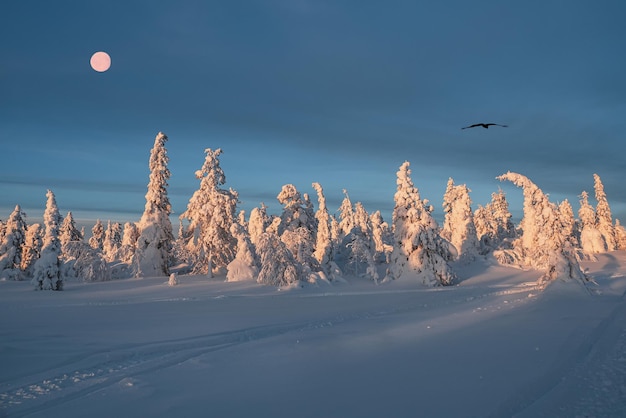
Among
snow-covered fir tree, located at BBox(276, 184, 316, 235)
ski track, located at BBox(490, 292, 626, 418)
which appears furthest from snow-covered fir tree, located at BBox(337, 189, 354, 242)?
ski track, located at BBox(490, 292, 626, 418)

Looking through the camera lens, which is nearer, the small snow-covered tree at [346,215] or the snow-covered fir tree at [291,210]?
the snow-covered fir tree at [291,210]

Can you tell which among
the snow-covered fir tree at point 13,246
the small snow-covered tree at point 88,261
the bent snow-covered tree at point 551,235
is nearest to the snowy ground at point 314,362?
the bent snow-covered tree at point 551,235

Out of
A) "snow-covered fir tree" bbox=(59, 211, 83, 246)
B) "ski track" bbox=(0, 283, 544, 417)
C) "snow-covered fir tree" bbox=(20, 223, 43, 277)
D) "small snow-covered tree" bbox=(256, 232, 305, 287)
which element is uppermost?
"snow-covered fir tree" bbox=(59, 211, 83, 246)

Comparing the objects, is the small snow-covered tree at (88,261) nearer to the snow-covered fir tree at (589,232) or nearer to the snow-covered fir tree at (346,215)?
the snow-covered fir tree at (346,215)

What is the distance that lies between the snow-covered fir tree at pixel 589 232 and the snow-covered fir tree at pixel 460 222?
27286mm

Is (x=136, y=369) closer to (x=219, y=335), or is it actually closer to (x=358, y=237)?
(x=219, y=335)

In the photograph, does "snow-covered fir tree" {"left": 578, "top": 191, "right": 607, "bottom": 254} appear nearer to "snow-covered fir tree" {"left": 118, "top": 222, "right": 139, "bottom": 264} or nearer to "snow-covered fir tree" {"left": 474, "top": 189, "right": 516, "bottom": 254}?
"snow-covered fir tree" {"left": 474, "top": 189, "right": 516, "bottom": 254}

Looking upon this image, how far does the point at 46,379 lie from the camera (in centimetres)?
857

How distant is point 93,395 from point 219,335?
583cm

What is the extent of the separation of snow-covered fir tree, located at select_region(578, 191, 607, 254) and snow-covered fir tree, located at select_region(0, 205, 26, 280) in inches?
3208

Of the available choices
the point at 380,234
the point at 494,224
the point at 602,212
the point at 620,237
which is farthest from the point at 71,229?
the point at 620,237

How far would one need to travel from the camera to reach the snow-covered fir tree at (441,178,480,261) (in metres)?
54.3

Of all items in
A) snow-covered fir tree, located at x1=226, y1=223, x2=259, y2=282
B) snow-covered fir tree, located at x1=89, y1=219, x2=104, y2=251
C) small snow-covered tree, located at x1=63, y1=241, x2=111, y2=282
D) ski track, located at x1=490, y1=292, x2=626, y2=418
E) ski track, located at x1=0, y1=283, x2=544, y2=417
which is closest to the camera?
ski track, located at x1=490, y1=292, x2=626, y2=418

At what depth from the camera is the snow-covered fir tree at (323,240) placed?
44.6 m
